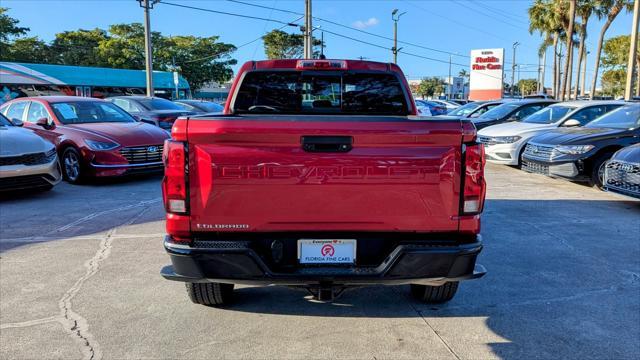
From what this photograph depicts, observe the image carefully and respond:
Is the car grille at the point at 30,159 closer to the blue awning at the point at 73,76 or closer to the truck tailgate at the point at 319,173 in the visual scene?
the truck tailgate at the point at 319,173

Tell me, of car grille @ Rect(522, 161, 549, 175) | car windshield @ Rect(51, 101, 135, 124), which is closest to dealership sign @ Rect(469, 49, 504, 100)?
car grille @ Rect(522, 161, 549, 175)

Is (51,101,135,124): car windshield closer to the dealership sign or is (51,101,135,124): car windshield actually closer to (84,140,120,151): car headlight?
(84,140,120,151): car headlight

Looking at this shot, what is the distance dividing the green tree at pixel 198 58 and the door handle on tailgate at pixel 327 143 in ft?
204

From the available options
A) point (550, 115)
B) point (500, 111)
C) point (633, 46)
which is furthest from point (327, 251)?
point (633, 46)

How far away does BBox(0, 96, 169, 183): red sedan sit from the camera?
8.59 metres

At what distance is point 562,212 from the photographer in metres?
6.94

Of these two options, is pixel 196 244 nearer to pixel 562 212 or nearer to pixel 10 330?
pixel 10 330

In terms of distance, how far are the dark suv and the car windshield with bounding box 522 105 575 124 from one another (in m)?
2.28

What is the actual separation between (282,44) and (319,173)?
55.6 m

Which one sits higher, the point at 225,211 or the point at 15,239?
the point at 225,211

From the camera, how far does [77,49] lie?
55.8m

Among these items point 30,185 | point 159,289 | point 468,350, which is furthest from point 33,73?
point 468,350

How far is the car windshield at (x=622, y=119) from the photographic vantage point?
8.75 m

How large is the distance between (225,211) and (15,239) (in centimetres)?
409
